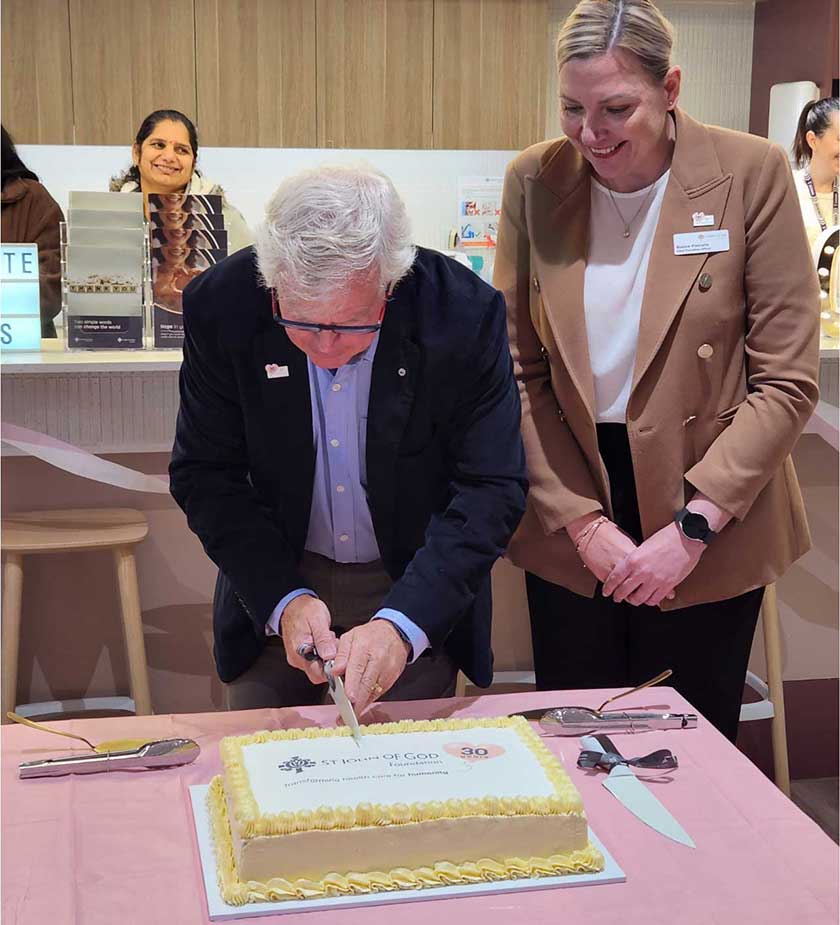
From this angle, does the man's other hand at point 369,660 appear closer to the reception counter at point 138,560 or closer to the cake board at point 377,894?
the cake board at point 377,894

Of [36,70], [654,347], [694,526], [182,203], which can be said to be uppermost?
[36,70]

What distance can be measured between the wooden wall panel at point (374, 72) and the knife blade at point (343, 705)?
471cm

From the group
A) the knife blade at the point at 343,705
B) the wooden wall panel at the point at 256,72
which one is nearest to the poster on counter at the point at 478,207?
the wooden wall panel at the point at 256,72

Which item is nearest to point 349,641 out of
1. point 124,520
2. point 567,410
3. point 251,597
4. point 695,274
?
point 251,597

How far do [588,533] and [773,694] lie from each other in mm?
1119

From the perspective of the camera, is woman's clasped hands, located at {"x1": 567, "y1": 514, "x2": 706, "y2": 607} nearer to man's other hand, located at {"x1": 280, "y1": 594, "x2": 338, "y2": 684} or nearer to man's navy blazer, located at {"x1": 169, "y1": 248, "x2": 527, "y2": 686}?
man's navy blazer, located at {"x1": 169, "y1": 248, "x2": 527, "y2": 686}

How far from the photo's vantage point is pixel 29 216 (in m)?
3.30

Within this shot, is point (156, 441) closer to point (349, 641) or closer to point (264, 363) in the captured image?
point (264, 363)

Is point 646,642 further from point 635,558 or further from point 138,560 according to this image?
point 138,560

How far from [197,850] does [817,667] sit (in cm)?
215

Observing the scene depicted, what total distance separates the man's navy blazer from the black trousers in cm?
43

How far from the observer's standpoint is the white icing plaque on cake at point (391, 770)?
3.78ft

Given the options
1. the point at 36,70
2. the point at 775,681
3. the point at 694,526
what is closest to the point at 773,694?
the point at 775,681

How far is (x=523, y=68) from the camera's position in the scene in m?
5.88
